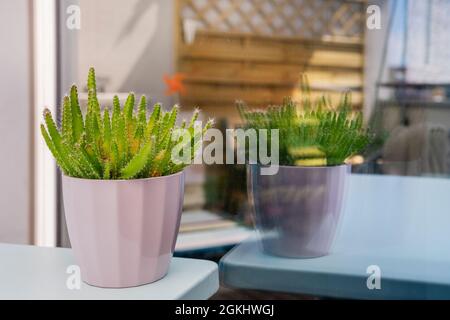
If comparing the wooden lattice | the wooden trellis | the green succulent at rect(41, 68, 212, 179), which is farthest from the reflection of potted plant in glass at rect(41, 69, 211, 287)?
the wooden lattice

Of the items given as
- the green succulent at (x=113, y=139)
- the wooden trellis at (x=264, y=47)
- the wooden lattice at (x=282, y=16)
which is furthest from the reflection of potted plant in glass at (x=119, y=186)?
the wooden lattice at (x=282, y=16)

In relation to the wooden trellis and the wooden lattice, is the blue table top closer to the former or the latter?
the wooden trellis

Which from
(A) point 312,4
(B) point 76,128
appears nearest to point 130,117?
(B) point 76,128

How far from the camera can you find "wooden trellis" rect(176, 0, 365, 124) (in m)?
0.70

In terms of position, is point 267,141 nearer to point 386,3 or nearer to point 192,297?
point 192,297

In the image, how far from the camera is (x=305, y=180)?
35cm

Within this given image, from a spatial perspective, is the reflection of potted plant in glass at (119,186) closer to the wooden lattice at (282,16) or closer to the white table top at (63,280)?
the white table top at (63,280)

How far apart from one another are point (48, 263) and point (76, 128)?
10 centimetres

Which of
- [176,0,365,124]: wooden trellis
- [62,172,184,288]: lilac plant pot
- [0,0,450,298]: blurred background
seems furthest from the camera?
[176,0,365,124]: wooden trellis

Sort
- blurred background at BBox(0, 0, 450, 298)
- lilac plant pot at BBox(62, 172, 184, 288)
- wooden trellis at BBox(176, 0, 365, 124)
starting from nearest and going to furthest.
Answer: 1. lilac plant pot at BBox(62, 172, 184, 288)
2. blurred background at BBox(0, 0, 450, 298)
3. wooden trellis at BBox(176, 0, 365, 124)

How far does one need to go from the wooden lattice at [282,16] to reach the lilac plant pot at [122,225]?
0.49 metres

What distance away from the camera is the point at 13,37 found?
0.44 metres

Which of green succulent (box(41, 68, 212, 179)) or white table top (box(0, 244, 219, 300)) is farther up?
green succulent (box(41, 68, 212, 179))

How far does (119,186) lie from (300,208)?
0.14m
